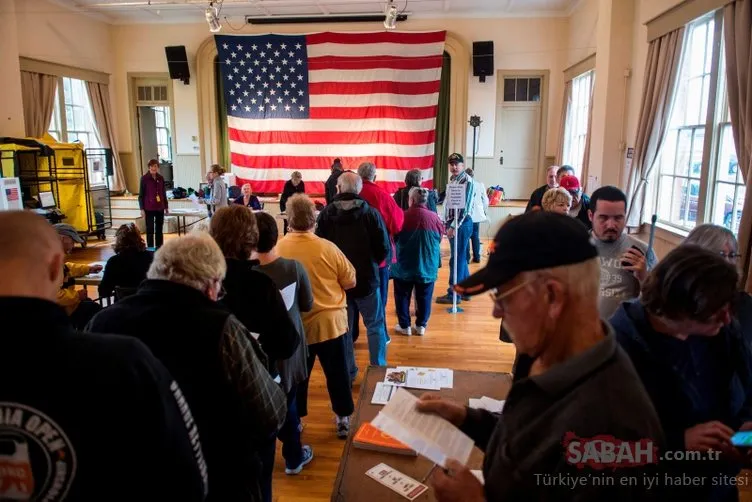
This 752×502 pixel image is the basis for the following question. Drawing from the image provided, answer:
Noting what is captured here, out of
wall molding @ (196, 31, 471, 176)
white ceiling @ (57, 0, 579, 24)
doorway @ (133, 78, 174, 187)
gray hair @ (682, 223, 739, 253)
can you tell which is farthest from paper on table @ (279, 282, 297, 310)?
doorway @ (133, 78, 174, 187)

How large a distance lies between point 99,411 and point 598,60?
7.29 metres

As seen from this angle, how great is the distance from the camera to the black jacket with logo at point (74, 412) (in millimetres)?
967

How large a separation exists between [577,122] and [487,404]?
799 centimetres

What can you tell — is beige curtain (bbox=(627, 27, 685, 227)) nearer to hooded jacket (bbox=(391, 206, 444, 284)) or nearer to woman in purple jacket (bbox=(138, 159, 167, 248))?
hooded jacket (bbox=(391, 206, 444, 284))

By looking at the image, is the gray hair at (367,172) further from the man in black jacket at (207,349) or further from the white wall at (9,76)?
the white wall at (9,76)

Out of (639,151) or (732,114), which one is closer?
(732,114)

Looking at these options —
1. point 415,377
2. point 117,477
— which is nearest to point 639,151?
point 415,377

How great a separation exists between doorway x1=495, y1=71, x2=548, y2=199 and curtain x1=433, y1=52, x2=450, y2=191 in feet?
3.12

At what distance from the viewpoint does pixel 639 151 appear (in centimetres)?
570

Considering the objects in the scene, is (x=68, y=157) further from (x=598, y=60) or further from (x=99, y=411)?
(x=99, y=411)

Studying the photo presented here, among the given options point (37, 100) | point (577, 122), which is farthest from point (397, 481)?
point (37, 100)

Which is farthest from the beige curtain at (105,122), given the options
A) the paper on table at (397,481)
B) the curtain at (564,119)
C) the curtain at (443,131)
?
the paper on table at (397,481)

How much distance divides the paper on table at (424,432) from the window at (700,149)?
13.5ft

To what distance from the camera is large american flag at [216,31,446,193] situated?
33.2 feet
